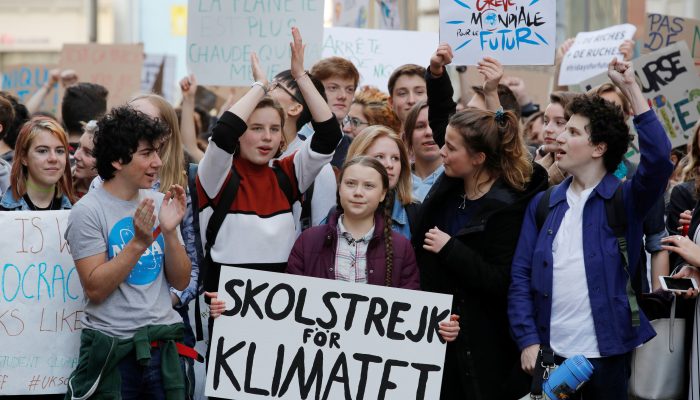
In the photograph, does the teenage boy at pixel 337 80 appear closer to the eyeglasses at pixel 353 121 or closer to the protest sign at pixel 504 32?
the eyeglasses at pixel 353 121

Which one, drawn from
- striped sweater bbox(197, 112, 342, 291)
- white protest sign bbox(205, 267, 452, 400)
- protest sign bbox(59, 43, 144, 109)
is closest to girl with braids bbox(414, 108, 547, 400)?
white protest sign bbox(205, 267, 452, 400)

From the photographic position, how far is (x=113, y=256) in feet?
16.6

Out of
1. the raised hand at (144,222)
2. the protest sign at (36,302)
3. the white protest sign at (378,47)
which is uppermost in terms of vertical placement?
the white protest sign at (378,47)

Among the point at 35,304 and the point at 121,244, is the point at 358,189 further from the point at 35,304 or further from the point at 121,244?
the point at 35,304

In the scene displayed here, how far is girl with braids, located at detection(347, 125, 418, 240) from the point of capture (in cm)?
575

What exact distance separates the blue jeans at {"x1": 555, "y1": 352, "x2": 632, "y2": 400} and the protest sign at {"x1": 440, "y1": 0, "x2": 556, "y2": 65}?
1.96 meters

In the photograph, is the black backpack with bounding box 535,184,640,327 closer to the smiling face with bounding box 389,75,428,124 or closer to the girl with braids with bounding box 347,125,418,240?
the girl with braids with bounding box 347,125,418,240

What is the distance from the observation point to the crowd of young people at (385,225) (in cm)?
505

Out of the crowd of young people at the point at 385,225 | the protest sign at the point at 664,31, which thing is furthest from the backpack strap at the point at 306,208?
the protest sign at the point at 664,31

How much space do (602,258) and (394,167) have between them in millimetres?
1280

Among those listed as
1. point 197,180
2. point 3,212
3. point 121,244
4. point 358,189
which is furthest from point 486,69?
point 3,212

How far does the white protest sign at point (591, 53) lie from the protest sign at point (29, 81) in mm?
5602

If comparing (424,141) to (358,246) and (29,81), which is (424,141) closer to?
(358,246)

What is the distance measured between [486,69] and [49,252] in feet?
7.80
